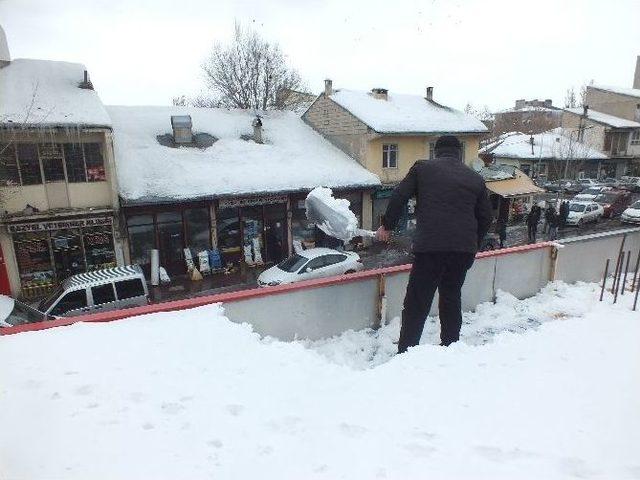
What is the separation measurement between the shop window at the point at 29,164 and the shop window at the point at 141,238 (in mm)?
3066

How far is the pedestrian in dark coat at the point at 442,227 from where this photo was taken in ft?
13.7

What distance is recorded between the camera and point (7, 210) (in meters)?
12.8

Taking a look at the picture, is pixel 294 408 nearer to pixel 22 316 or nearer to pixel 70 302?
pixel 22 316

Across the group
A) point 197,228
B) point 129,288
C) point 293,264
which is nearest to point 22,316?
point 129,288

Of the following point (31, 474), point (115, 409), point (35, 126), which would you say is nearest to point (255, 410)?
point (115, 409)

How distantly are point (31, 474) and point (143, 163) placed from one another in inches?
601

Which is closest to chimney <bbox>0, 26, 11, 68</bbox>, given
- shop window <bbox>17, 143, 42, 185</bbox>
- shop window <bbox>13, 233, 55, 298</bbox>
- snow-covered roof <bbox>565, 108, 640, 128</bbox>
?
shop window <bbox>17, 143, 42, 185</bbox>

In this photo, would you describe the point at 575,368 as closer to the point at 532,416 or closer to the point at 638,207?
the point at 532,416

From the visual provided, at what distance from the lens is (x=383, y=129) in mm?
19312

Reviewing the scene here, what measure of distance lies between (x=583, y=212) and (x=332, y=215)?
18321 millimetres

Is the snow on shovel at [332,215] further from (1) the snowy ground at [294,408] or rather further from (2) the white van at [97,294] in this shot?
(1) the snowy ground at [294,408]

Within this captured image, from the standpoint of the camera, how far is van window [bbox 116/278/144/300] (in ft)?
31.8

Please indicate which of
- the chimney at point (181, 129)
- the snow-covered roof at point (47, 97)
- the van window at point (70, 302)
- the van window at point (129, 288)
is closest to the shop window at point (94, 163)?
the snow-covered roof at point (47, 97)

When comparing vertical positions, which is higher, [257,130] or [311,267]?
[257,130]
